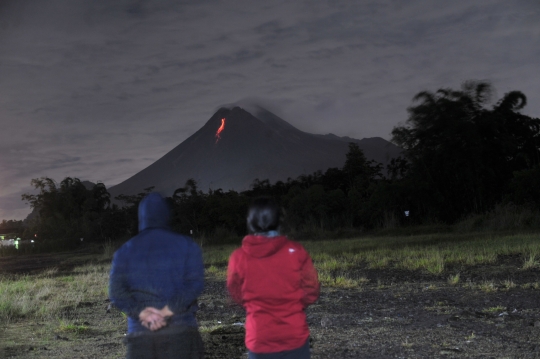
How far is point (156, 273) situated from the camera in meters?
3.00

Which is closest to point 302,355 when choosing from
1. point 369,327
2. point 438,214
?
point 369,327

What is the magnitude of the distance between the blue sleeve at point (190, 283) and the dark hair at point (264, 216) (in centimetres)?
38

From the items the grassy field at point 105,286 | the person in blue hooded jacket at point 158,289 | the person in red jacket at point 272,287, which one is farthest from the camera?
the grassy field at point 105,286

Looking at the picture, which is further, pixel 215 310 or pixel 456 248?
pixel 456 248

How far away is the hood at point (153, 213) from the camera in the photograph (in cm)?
307

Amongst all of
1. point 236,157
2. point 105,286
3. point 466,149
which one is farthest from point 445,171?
point 236,157

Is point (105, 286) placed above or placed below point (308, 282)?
below

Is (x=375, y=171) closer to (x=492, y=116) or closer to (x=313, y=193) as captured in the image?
(x=313, y=193)

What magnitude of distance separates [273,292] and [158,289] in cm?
61

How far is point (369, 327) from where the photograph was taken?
6398 millimetres

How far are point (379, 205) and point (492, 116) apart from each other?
681cm

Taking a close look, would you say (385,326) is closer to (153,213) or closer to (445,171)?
(153,213)

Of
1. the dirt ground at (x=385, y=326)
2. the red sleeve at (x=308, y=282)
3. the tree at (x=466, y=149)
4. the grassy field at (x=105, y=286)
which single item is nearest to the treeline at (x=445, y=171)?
the tree at (x=466, y=149)

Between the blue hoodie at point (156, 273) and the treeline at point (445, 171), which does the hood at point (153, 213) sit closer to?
the blue hoodie at point (156, 273)
